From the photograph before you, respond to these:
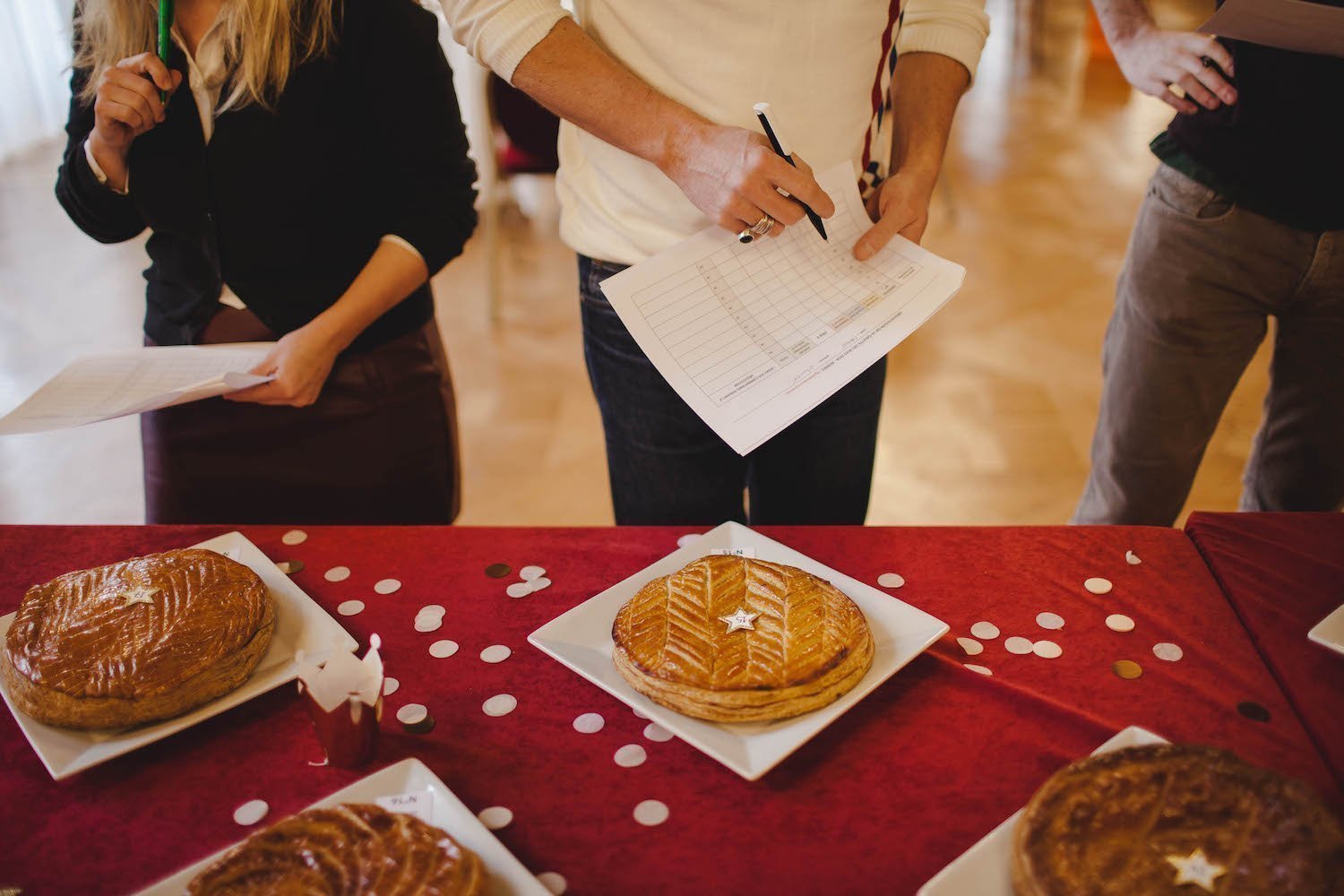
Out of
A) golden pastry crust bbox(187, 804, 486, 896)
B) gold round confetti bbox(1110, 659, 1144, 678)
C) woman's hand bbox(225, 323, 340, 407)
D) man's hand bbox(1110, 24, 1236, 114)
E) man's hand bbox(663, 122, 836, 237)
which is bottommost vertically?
gold round confetti bbox(1110, 659, 1144, 678)

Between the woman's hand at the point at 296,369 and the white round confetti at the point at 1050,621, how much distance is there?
929mm

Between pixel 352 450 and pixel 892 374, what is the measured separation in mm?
2042

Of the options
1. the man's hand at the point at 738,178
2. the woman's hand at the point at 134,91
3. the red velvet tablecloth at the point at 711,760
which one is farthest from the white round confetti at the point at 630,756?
the woman's hand at the point at 134,91

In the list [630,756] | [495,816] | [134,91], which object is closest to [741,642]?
[630,756]

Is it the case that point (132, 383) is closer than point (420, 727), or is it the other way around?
point (420, 727)

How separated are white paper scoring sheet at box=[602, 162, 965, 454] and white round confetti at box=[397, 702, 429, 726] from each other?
15.0 inches

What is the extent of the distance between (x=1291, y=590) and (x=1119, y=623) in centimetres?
19

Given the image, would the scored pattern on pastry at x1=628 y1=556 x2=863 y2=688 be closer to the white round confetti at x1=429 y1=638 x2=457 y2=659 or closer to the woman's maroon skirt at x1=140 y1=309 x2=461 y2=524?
the white round confetti at x1=429 y1=638 x2=457 y2=659

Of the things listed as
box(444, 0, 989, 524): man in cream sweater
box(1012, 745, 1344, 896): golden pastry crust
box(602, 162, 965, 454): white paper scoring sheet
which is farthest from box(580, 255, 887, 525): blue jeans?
box(1012, 745, 1344, 896): golden pastry crust

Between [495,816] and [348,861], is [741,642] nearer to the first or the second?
[495,816]

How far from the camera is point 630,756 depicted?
849mm

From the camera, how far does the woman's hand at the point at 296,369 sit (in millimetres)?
1290

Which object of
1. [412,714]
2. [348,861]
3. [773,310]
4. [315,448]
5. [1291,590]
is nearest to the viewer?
[348,861]

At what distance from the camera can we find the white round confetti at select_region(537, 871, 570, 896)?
74cm
